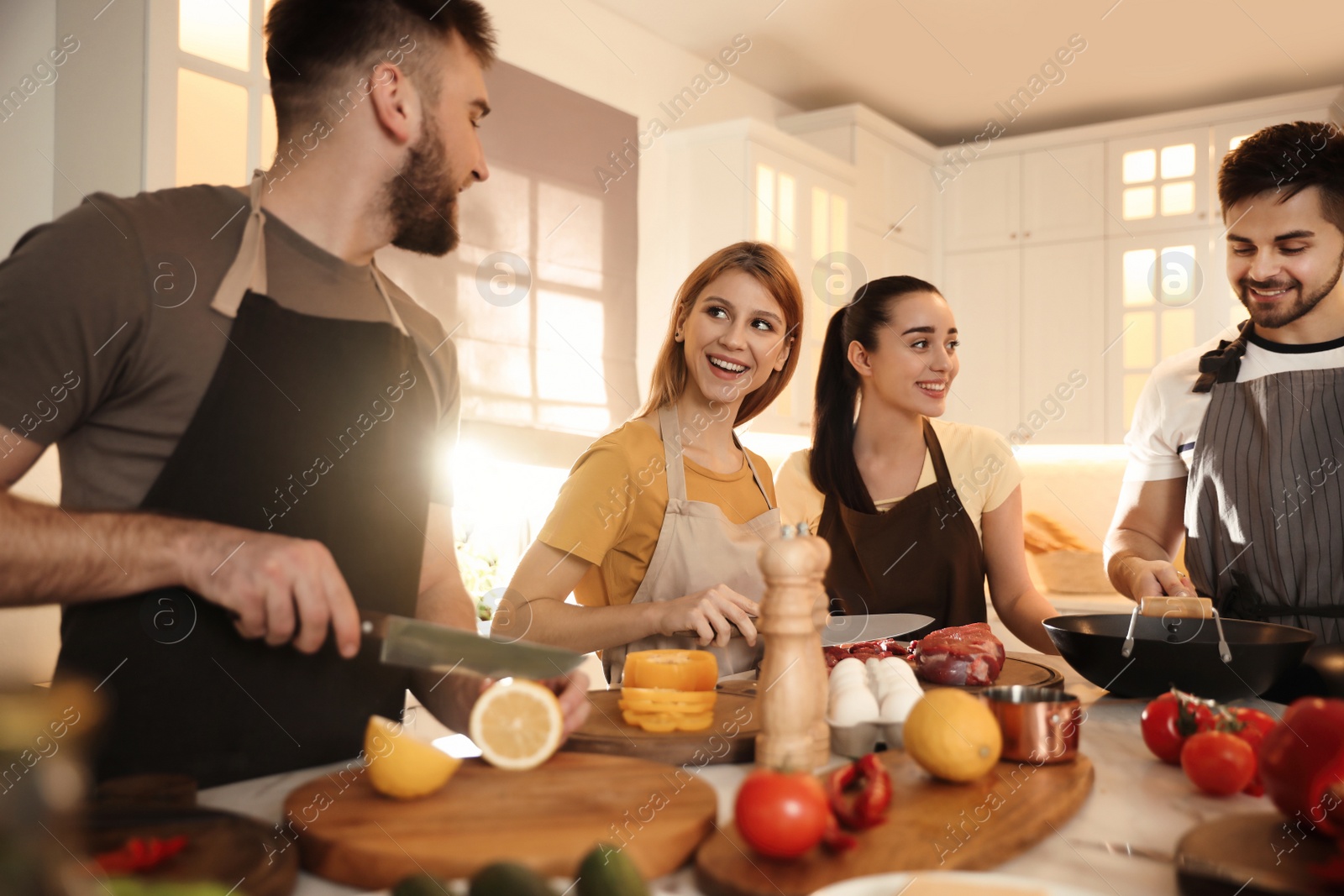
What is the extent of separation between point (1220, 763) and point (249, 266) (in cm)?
105

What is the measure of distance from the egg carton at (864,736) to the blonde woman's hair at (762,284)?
102 cm

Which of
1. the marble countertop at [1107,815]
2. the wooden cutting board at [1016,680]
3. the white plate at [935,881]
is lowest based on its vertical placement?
the marble countertop at [1107,815]

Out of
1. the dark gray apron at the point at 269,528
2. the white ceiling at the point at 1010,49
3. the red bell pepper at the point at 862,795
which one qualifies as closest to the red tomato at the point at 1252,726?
the red bell pepper at the point at 862,795

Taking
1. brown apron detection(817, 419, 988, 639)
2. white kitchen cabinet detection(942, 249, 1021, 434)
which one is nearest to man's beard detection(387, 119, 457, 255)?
brown apron detection(817, 419, 988, 639)

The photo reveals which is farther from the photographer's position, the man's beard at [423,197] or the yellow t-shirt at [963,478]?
the yellow t-shirt at [963,478]

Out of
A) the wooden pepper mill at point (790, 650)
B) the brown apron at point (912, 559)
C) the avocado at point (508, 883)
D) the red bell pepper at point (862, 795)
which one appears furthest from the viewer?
the brown apron at point (912, 559)

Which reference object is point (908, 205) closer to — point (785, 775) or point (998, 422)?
point (998, 422)

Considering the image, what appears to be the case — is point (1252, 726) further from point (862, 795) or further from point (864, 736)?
point (862, 795)

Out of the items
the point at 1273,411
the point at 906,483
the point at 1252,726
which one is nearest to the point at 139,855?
the point at 1252,726

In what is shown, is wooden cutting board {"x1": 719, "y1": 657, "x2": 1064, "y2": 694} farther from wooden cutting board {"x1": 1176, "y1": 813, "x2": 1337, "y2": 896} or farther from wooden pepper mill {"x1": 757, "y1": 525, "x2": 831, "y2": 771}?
wooden cutting board {"x1": 1176, "y1": 813, "x2": 1337, "y2": 896}

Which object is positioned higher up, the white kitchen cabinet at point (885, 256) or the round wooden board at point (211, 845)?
the white kitchen cabinet at point (885, 256)

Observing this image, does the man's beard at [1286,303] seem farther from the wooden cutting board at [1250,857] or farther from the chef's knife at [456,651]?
the chef's knife at [456,651]

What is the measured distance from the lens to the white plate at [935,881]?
0.59 meters

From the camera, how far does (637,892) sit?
1.71 feet
